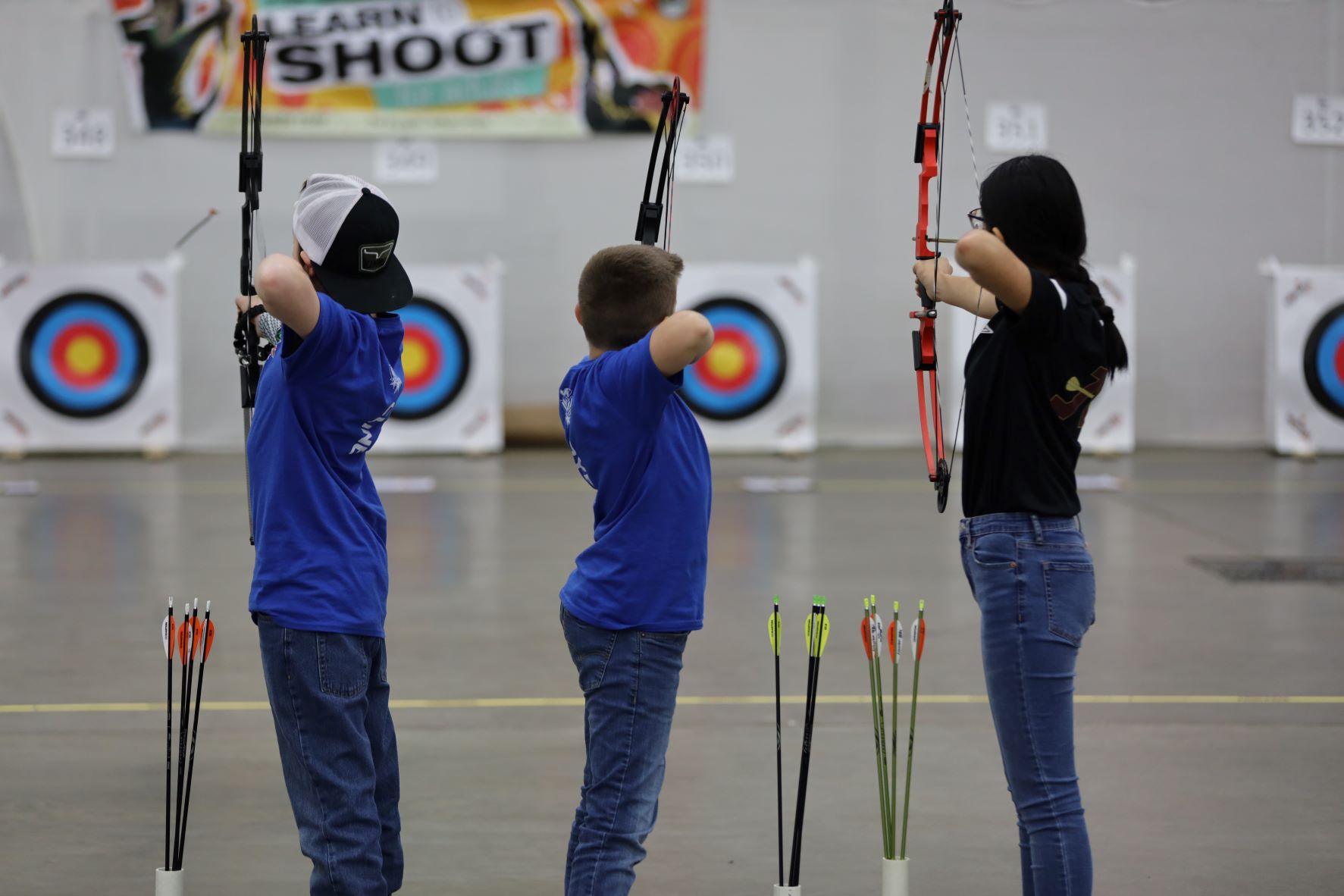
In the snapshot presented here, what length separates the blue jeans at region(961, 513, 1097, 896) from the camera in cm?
186

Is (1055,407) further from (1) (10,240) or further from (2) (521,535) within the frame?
(1) (10,240)

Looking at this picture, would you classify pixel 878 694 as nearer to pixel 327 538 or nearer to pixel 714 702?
pixel 327 538

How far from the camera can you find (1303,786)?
9.24 feet

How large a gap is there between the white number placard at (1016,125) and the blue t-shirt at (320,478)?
21.0 feet

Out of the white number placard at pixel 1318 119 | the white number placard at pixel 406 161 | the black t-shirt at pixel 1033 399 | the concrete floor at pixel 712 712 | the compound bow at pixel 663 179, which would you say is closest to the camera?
the black t-shirt at pixel 1033 399

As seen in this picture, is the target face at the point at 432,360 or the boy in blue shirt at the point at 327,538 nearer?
the boy in blue shirt at the point at 327,538

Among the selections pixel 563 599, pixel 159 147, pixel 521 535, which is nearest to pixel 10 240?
pixel 159 147

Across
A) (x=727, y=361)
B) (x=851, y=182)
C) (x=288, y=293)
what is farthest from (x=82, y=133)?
(x=288, y=293)

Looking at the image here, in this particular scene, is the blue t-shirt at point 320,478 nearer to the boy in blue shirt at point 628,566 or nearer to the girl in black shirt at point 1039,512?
the boy in blue shirt at point 628,566

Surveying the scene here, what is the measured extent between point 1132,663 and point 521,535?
230 centimetres

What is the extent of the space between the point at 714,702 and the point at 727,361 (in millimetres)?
4306

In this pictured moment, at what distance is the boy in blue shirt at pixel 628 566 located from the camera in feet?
6.18

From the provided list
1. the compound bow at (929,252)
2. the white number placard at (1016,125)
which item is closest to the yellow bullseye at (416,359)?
the white number placard at (1016,125)

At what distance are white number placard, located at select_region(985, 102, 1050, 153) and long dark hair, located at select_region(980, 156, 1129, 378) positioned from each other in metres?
6.19
